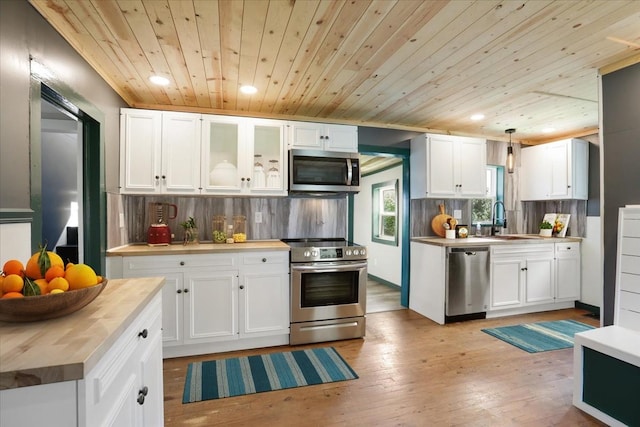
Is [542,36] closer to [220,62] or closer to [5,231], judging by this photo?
[220,62]

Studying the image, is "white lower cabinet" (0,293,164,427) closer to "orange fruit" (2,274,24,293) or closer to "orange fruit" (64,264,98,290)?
"orange fruit" (64,264,98,290)

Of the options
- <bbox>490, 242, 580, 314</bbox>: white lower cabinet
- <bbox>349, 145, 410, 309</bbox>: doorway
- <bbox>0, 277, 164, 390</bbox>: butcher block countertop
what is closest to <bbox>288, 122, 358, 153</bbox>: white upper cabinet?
<bbox>349, 145, 410, 309</bbox>: doorway

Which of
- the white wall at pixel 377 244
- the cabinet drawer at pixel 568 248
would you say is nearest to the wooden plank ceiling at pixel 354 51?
the cabinet drawer at pixel 568 248

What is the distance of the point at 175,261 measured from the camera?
2.69m

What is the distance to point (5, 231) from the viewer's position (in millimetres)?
1345

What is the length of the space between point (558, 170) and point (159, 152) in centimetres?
494

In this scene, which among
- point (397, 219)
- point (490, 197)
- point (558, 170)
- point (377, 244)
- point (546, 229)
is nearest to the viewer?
point (558, 170)

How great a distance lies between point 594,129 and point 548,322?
265 centimetres

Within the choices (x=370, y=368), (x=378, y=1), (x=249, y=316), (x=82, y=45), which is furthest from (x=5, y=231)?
(x=370, y=368)

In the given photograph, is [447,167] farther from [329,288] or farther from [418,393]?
[418,393]

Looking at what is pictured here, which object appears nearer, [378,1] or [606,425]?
[378,1]

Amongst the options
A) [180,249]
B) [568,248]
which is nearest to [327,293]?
[180,249]

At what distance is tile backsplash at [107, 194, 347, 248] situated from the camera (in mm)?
3150

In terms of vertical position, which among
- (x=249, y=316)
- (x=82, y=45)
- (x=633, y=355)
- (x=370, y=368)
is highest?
(x=82, y=45)
